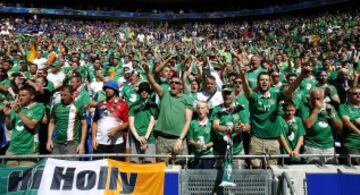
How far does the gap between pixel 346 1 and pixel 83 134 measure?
30.9 metres

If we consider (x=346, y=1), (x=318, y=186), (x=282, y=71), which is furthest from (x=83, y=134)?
(x=346, y=1)

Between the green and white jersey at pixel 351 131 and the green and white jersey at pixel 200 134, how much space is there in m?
1.88

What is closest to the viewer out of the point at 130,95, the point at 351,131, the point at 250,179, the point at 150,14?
the point at 250,179

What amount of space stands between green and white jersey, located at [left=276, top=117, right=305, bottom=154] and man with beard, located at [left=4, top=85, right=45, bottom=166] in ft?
11.3

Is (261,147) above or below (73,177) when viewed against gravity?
above

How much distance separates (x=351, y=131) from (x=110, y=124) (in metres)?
3.38

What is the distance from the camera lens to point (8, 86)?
23.9 feet

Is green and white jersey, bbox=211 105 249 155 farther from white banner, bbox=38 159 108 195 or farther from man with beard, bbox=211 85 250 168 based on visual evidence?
white banner, bbox=38 159 108 195

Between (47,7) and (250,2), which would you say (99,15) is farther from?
(250,2)

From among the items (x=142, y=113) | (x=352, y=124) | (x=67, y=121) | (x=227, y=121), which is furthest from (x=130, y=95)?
(x=352, y=124)

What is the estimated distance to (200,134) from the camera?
221 inches

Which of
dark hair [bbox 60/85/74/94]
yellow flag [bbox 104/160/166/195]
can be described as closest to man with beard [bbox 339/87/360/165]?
yellow flag [bbox 104/160/166/195]

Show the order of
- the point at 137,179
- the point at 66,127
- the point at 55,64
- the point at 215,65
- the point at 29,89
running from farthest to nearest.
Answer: the point at 55,64 → the point at 215,65 → the point at 66,127 → the point at 29,89 → the point at 137,179

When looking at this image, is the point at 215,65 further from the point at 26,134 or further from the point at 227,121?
the point at 26,134
